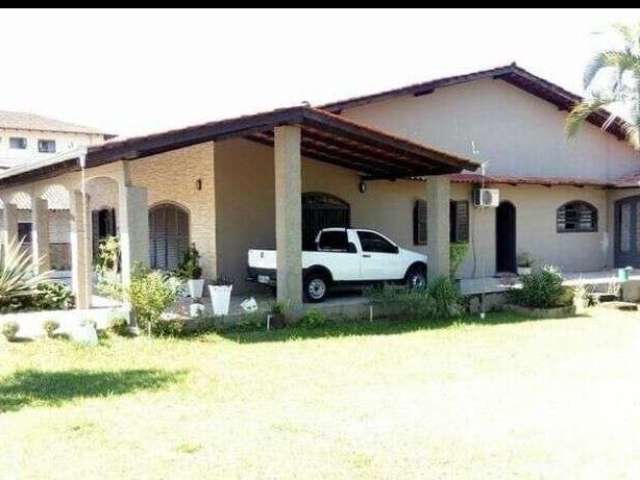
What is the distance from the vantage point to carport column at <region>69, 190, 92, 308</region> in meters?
13.5

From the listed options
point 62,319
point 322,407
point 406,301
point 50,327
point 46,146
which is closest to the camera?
point 322,407

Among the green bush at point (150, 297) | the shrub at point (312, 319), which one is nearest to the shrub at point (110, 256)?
the green bush at point (150, 297)

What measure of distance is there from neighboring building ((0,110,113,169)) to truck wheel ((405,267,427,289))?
2661cm

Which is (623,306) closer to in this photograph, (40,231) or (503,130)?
(503,130)

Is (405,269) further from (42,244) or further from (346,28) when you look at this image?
(346,28)

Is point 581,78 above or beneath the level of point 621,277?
above

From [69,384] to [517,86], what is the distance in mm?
17035

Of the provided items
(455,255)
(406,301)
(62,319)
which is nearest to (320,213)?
(455,255)

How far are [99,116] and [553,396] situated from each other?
4438 cm

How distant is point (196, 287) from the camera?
14781 mm

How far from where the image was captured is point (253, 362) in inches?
375

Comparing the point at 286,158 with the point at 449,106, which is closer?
the point at 286,158
